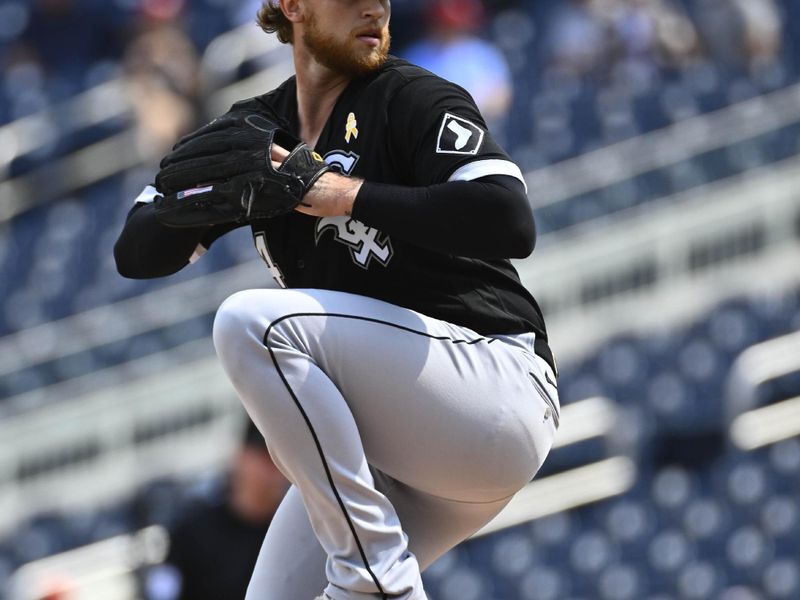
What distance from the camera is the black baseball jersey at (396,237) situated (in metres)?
2.02

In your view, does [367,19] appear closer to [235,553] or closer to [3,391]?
[235,553]

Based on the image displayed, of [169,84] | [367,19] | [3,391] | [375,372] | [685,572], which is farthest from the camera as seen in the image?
[169,84]

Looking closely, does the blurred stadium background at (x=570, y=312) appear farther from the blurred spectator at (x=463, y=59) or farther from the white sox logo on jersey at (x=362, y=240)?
the white sox logo on jersey at (x=362, y=240)

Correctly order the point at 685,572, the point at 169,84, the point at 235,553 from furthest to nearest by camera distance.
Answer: the point at 169,84 < the point at 685,572 < the point at 235,553

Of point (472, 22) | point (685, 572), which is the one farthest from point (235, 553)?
point (472, 22)

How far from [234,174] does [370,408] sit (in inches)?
15.2

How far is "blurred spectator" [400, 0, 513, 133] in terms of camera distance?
6.61 m

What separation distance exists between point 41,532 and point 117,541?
459mm

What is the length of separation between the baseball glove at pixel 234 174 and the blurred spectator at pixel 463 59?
177 inches

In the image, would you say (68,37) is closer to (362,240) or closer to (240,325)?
(362,240)

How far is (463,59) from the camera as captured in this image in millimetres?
6652

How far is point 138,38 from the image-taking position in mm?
7324

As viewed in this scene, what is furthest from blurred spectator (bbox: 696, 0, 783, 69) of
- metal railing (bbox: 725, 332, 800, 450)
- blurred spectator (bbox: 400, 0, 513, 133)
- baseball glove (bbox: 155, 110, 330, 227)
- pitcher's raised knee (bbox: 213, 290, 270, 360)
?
pitcher's raised knee (bbox: 213, 290, 270, 360)

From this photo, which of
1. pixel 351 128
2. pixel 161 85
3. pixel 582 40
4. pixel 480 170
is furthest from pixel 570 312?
pixel 480 170
